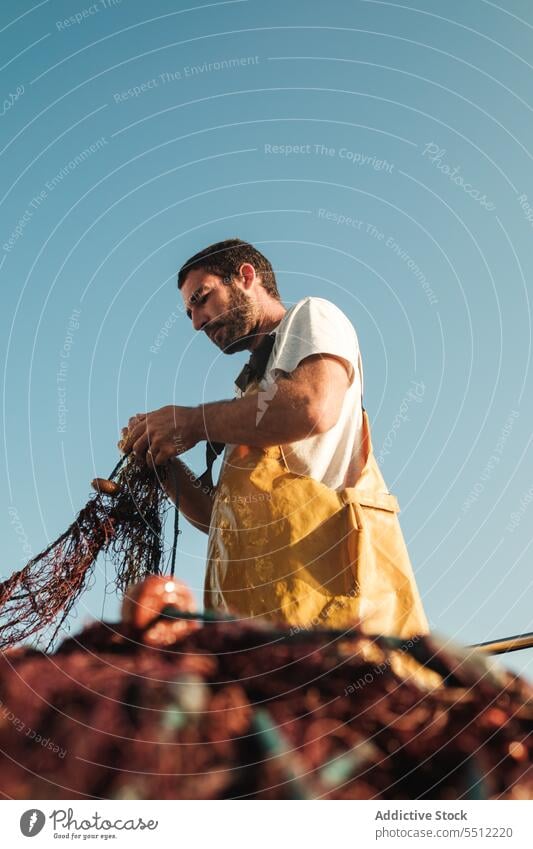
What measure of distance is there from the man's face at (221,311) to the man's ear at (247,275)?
3 cm

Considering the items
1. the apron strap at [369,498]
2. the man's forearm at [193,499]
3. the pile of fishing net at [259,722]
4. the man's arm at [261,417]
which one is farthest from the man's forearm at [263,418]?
the pile of fishing net at [259,722]

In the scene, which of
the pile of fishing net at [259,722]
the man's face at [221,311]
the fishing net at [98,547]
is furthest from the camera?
the man's face at [221,311]

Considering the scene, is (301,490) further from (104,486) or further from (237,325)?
(237,325)

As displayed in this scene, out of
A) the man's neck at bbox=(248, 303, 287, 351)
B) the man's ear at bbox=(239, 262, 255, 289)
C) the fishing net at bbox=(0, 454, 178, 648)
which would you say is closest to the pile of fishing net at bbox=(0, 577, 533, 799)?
the fishing net at bbox=(0, 454, 178, 648)

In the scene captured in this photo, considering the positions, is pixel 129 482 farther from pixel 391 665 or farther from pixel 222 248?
pixel 391 665

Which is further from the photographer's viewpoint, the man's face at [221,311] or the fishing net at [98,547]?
the man's face at [221,311]

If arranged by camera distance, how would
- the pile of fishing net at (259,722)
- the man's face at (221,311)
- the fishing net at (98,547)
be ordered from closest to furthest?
the pile of fishing net at (259,722)
the fishing net at (98,547)
the man's face at (221,311)

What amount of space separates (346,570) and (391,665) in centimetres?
110

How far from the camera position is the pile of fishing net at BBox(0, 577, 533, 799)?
0.69 m

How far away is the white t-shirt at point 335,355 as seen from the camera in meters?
2.09

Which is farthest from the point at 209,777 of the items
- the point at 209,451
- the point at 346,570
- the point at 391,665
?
the point at 209,451

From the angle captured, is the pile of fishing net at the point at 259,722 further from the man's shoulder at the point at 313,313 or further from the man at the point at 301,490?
the man's shoulder at the point at 313,313
